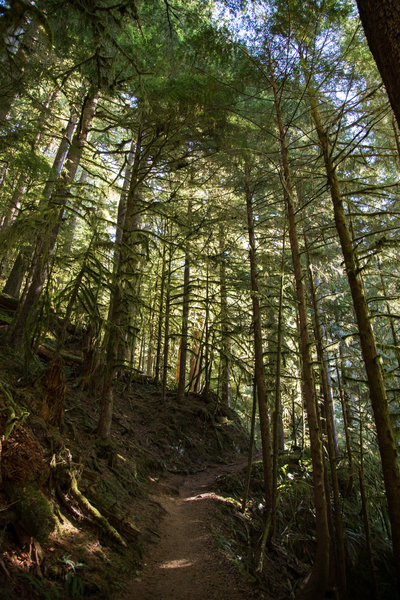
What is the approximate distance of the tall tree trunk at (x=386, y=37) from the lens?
245cm

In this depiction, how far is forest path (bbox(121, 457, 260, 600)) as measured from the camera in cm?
428

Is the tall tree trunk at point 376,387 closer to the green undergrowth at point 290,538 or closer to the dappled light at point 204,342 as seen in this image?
the dappled light at point 204,342

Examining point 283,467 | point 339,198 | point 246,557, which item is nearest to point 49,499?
point 246,557

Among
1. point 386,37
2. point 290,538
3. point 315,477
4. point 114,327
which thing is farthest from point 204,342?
point 386,37

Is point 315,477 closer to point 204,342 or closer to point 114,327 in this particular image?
point 204,342

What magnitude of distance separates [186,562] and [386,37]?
23.4 feet

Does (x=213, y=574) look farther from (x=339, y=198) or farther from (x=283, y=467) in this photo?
(x=339, y=198)

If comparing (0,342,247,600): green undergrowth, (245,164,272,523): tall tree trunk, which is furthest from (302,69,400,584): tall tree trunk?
(0,342,247,600): green undergrowth

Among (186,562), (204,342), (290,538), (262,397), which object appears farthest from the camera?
(262,397)

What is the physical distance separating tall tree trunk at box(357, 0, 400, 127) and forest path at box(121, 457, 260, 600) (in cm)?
577

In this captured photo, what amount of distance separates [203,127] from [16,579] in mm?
9108

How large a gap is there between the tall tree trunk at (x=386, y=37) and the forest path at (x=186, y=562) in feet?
18.9

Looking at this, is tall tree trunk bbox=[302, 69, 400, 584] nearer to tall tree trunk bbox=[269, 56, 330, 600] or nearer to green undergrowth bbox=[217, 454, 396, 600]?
tall tree trunk bbox=[269, 56, 330, 600]

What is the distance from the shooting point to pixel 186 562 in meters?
5.18
